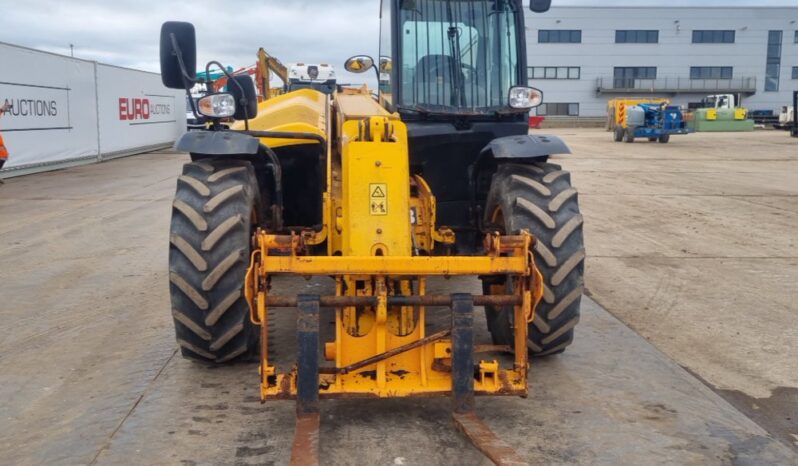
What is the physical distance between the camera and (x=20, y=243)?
9859 millimetres

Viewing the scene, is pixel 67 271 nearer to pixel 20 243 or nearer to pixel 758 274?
pixel 20 243

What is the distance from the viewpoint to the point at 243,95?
5.22 meters

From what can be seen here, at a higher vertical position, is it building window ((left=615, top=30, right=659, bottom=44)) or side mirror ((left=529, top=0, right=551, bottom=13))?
building window ((left=615, top=30, right=659, bottom=44))

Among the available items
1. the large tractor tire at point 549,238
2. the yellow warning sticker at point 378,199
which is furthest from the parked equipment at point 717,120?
the yellow warning sticker at point 378,199

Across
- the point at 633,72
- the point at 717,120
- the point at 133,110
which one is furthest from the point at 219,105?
the point at 633,72

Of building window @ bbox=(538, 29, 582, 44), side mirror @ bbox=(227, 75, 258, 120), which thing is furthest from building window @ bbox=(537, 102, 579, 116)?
side mirror @ bbox=(227, 75, 258, 120)

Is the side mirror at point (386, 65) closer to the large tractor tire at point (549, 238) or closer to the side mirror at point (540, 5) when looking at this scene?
the side mirror at point (540, 5)

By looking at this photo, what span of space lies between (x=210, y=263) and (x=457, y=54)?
2.53 meters

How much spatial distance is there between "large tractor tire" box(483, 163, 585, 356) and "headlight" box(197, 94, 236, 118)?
5.97ft

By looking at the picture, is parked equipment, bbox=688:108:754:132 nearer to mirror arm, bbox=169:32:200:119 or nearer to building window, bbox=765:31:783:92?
building window, bbox=765:31:783:92

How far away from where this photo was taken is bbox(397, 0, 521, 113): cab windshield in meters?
5.68

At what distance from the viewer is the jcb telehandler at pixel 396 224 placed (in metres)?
3.96

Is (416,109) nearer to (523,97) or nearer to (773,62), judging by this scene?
(523,97)

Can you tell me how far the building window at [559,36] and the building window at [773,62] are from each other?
16121 millimetres
